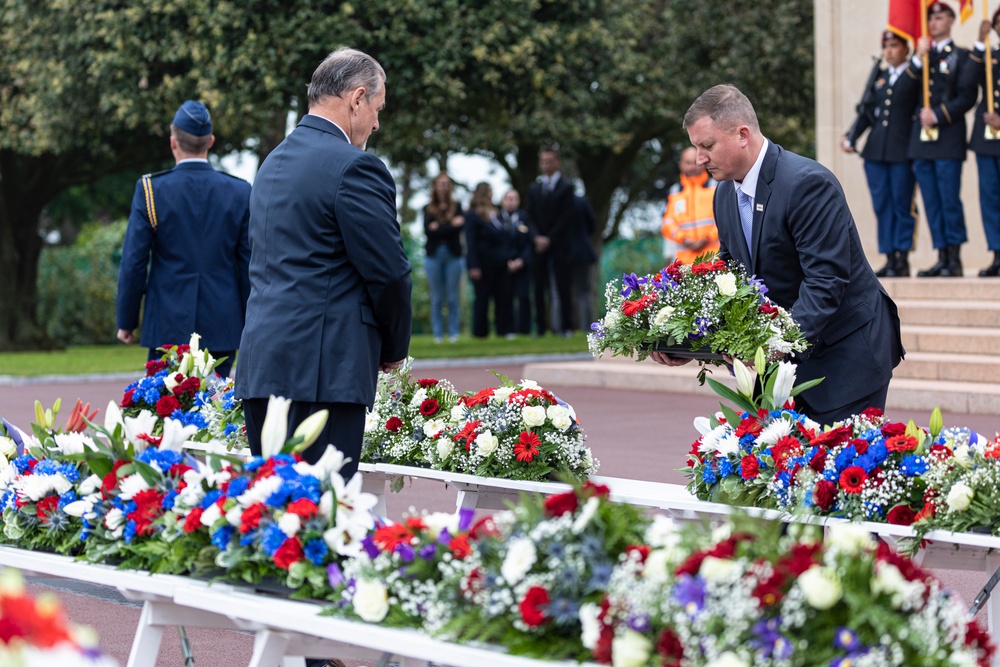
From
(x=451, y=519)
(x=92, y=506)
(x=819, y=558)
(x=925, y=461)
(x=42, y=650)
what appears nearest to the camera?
(x=42, y=650)

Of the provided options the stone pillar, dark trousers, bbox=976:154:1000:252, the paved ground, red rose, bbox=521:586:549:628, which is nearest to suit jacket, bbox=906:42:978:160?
dark trousers, bbox=976:154:1000:252

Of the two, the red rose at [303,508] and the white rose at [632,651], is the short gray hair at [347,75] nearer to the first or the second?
the red rose at [303,508]

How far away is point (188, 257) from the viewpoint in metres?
7.68

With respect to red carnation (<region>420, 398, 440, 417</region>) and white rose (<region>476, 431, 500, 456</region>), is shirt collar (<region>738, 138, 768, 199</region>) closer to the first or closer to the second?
white rose (<region>476, 431, 500, 456</region>)

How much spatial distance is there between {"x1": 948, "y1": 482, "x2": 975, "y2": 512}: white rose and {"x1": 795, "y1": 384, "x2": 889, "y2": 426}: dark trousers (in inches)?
38.5

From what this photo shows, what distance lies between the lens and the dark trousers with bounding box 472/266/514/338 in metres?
21.6

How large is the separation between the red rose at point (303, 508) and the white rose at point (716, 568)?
121 centimetres

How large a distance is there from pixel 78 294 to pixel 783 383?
24.3 m

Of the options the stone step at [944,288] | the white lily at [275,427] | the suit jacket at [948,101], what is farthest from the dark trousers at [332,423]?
the suit jacket at [948,101]

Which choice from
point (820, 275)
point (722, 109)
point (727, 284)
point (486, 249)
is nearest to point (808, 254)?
point (820, 275)

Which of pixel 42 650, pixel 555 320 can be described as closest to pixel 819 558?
pixel 42 650

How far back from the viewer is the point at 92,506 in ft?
14.0

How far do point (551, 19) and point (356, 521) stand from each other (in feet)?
53.5

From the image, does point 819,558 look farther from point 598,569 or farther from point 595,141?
point 595,141
